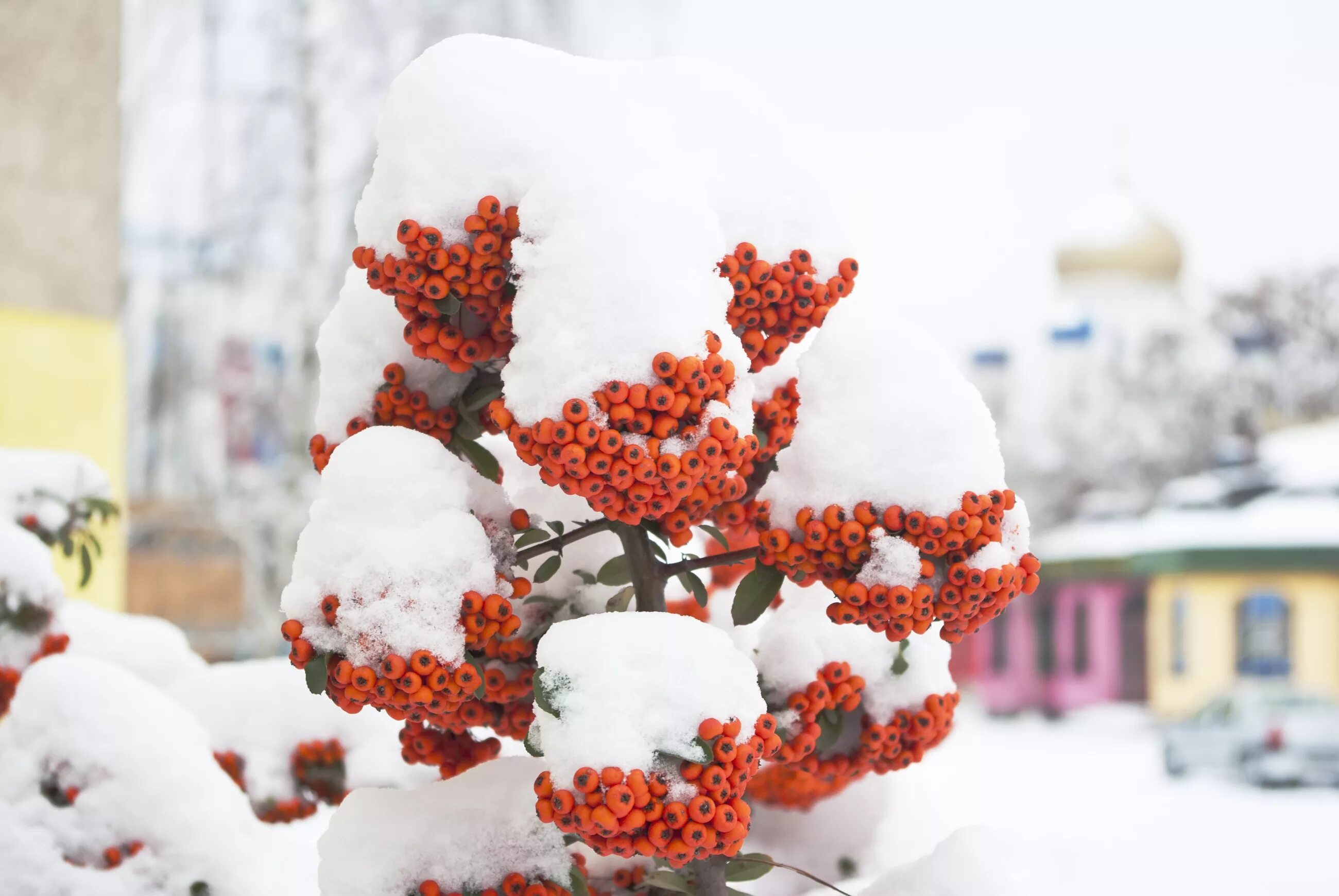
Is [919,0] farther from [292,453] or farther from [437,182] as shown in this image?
[437,182]

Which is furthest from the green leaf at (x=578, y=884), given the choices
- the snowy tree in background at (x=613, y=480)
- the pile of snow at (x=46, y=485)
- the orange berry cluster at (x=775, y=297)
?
the pile of snow at (x=46, y=485)

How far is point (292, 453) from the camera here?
7.07 metres

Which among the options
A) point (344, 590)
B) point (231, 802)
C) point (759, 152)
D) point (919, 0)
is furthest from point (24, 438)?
point (919, 0)

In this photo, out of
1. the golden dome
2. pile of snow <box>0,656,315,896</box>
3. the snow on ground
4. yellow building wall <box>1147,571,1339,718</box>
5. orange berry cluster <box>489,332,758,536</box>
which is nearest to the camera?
orange berry cluster <box>489,332,758,536</box>

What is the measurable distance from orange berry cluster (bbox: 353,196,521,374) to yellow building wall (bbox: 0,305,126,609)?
4.58ft

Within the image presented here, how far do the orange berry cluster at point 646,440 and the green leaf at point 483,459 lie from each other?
8.9 inches

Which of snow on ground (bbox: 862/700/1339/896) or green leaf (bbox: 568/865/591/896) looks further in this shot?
snow on ground (bbox: 862/700/1339/896)

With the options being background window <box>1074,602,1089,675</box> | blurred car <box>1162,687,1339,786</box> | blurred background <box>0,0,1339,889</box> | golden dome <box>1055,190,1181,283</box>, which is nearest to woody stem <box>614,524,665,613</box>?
blurred background <box>0,0,1339,889</box>

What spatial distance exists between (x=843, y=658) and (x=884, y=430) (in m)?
0.26

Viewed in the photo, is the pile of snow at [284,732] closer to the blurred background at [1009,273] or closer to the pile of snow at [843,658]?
the pile of snow at [843,658]

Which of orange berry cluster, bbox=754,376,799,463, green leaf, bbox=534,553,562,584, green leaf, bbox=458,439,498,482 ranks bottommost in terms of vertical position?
green leaf, bbox=534,553,562,584

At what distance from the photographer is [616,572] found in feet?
3.72

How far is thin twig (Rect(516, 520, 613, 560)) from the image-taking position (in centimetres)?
106

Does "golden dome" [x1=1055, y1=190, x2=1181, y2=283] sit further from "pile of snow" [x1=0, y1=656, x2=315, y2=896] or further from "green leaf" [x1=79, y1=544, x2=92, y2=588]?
"pile of snow" [x1=0, y1=656, x2=315, y2=896]
